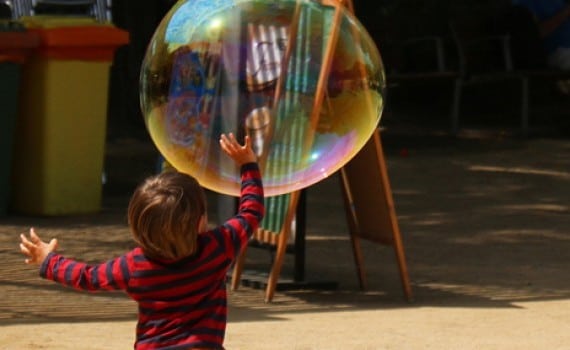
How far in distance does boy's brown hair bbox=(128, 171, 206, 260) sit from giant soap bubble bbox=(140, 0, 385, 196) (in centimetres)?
160

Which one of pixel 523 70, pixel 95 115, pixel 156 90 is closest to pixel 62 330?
pixel 156 90

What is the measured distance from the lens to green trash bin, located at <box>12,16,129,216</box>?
10148mm

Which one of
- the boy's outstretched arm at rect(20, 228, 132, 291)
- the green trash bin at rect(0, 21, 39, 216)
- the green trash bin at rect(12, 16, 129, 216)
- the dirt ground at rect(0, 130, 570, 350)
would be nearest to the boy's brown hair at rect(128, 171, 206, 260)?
the boy's outstretched arm at rect(20, 228, 132, 291)

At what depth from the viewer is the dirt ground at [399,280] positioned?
21.1 ft

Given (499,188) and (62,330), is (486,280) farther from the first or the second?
(499,188)

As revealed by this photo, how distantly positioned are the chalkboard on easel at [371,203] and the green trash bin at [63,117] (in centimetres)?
303

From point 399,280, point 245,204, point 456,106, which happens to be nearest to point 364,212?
point 399,280

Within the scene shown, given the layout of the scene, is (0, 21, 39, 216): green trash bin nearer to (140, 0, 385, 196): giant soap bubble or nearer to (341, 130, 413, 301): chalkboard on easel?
(341, 130, 413, 301): chalkboard on easel

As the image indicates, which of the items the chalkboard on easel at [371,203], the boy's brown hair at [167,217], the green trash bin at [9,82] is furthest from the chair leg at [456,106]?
the boy's brown hair at [167,217]

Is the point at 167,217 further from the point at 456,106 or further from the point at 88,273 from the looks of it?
the point at 456,106

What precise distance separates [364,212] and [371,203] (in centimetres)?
13

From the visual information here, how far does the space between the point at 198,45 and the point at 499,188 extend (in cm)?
663

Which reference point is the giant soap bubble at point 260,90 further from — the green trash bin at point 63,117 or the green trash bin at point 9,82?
the green trash bin at point 63,117

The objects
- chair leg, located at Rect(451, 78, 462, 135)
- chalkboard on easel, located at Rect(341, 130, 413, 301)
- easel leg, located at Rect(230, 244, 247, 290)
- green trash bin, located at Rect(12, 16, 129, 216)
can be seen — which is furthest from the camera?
chair leg, located at Rect(451, 78, 462, 135)
